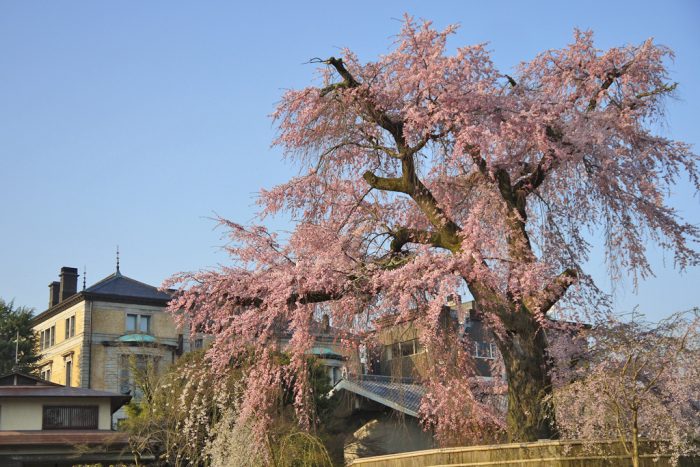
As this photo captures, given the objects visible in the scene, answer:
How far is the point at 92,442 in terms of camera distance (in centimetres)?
2795

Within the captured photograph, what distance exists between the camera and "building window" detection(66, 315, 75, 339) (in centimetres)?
5175

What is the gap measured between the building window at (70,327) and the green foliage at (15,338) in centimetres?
376

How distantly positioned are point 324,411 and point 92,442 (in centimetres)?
750

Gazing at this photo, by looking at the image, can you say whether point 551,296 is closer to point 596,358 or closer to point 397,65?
point 596,358

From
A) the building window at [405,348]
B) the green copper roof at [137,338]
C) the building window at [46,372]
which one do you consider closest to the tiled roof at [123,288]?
the green copper roof at [137,338]

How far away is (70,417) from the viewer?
1211 inches

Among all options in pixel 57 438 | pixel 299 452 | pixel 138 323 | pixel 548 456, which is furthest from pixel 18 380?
pixel 548 456

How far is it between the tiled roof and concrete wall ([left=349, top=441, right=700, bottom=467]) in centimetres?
3967

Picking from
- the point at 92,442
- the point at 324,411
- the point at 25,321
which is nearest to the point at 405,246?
the point at 324,411

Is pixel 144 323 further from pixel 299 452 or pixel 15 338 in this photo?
pixel 299 452

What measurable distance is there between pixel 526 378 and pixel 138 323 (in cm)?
4084

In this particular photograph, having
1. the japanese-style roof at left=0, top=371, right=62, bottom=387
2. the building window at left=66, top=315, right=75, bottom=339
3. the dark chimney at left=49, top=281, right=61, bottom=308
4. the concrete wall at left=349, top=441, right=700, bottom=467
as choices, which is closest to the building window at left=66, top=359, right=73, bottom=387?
the building window at left=66, top=315, right=75, bottom=339

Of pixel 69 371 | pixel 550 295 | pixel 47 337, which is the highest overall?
pixel 47 337

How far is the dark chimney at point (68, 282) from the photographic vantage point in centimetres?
5462
